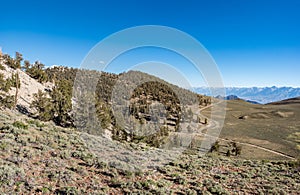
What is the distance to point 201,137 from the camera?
63844 millimetres

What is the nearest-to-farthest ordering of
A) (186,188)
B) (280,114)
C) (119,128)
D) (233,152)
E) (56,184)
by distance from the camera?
1. (56,184)
2. (186,188)
3. (119,128)
4. (233,152)
5. (280,114)

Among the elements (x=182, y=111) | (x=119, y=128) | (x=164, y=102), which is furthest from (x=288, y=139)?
(x=119, y=128)

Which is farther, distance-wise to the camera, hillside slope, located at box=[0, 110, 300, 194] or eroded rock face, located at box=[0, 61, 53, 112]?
eroded rock face, located at box=[0, 61, 53, 112]

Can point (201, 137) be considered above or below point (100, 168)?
below

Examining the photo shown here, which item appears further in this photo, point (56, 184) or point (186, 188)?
point (186, 188)

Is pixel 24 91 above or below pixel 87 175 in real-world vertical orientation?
above

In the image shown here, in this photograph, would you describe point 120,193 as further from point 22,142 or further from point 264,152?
point 264,152

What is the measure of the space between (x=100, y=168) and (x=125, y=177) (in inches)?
71.5

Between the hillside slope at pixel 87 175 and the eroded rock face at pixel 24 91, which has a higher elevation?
the eroded rock face at pixel 24 91

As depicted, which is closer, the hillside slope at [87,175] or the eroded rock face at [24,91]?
the hillside slope at [87,175]

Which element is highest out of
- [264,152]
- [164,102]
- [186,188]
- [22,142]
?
[164,102]

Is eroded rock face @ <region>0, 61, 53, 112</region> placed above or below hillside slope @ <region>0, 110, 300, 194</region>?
above

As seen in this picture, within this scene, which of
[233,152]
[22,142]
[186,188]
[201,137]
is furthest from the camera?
[201,137]

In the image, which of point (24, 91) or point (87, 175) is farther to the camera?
point (24, 91)
